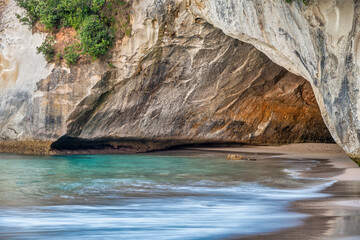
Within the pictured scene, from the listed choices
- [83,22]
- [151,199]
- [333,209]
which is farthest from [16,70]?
[333,209]

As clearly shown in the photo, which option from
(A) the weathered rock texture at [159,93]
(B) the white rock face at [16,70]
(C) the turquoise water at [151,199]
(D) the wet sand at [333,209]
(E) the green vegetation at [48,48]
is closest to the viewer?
(D) the wet sand at [333,209]

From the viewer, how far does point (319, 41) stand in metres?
9.09

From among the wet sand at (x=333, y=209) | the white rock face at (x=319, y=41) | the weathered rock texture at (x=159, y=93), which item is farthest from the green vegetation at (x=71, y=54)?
the wet sand at (x=333, y=209)

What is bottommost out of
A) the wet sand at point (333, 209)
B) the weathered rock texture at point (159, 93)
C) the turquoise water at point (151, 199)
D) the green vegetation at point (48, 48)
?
the turquoise water at point (151, 199)

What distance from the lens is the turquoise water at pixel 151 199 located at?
17.8 feet

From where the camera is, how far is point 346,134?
9672 mm

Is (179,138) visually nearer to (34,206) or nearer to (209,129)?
(209,129)

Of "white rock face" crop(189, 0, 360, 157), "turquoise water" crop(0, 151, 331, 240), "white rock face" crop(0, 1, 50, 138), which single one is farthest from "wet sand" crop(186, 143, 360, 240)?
"white rock face" crop(0, 1, 50, 138)

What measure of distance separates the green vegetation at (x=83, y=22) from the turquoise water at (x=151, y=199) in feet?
13.1

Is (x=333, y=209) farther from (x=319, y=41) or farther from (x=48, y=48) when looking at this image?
(x=48, y=48)

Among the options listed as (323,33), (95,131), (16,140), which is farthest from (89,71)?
(323,33)

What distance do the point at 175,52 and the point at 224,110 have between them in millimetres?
3262

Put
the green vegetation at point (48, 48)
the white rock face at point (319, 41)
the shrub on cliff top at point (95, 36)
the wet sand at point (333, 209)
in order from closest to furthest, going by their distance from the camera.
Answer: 1. the wet sand at point (333, 209)
2. the white rock face at point (319, 41)
3. the shrub on cliff top at point (95, 36)
4. the green vegetation at point (48, 48)

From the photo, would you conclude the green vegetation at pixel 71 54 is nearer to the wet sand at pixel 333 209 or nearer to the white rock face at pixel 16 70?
the white rock face at pixel 16 70
